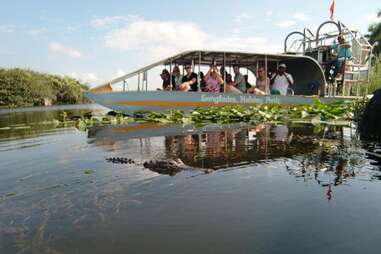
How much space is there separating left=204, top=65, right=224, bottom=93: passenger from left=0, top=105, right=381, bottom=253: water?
8.41 m

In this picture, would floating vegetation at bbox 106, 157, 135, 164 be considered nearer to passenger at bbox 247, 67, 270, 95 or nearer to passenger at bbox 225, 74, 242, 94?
passenger at bbox 225, 74, 242, 94

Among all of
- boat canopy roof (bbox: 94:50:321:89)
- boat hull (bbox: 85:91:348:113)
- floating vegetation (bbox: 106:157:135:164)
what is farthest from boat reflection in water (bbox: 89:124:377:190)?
boat canopy roof (bbox: 94:50:321:89)

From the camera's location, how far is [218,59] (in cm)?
1594

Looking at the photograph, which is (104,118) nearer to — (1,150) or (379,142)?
(1,150)

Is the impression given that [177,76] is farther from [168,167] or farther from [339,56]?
[168,167]

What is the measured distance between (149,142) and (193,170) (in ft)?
10.2

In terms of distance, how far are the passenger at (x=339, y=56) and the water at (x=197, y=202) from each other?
11.1 m

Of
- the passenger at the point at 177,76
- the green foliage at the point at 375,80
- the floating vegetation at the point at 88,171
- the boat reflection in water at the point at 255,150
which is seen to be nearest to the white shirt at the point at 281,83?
the passenger at the point at 177,76

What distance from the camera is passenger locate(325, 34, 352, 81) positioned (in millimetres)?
16281

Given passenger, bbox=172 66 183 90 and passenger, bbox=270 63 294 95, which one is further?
passenger, bbox=270 63 294 95

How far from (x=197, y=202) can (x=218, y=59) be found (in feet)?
42.6

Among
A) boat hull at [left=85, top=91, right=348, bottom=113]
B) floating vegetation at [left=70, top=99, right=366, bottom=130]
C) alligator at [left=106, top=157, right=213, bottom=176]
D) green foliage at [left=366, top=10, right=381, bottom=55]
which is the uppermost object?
green foliage at [left=366, top=10, right=381, bottom=55]

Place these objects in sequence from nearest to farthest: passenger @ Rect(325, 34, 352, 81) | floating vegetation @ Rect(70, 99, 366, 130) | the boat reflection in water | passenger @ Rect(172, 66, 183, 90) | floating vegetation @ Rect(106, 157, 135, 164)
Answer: the boat reflection in water, floating vegetation @ Rect(106, 157, 135, 164), floating vegetation @ Rect(70, 99, 366, 130), passenger @ Rect(172, 66, 183, 90), passenger @ Rect(325, 34, 352, 81)

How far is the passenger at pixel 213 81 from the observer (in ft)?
48.1
